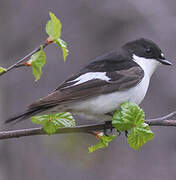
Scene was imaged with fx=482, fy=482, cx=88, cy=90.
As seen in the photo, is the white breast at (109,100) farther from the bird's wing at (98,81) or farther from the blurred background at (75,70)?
the blurred background at (75,70)

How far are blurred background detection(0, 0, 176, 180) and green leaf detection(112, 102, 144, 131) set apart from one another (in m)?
3.13

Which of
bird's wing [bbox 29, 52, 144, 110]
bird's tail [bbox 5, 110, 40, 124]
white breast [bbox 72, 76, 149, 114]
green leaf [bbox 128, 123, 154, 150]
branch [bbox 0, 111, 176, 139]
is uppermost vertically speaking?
bird's wing [bbox 29, 52, 144, 110]

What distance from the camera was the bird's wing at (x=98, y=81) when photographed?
12.6 ft

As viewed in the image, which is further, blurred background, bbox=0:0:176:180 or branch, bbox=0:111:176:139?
blurred background, bbox=0:0:176:180

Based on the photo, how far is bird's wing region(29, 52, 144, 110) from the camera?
3850mm

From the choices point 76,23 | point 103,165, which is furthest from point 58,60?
point 103,165

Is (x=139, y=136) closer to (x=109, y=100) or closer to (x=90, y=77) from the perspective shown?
(x=109, y=100)

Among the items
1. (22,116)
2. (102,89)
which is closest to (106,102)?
(102,89)

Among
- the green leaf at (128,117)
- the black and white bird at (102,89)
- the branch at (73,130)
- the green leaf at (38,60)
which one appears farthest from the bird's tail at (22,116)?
the green leaf at (128,117)

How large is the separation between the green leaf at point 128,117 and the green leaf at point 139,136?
0.13 ft

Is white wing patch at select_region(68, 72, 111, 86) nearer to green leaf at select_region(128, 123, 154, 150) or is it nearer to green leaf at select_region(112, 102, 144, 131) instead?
green leaf at select_region(112, 102, 144, 131)

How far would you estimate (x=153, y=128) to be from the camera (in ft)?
22.1

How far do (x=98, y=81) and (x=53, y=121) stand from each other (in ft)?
3.43

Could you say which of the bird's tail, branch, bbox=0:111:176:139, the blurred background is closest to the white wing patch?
branch, bbox=0:111:176:139
